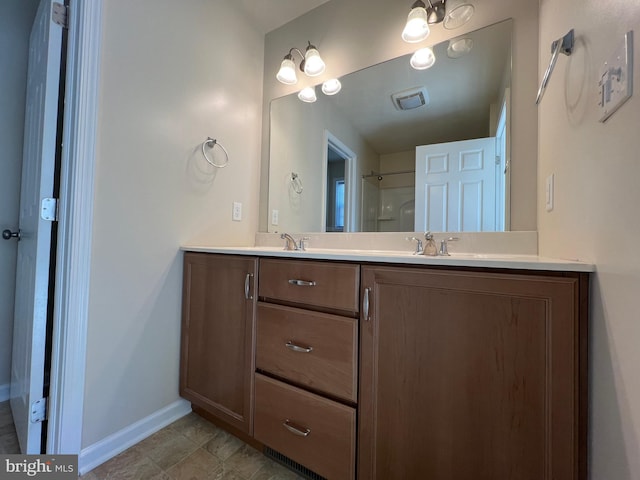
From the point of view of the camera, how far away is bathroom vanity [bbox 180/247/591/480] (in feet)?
2.18

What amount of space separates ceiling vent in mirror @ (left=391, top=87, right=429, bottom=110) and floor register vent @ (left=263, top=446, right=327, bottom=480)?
5.79 ft

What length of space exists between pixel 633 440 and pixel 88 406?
167cm

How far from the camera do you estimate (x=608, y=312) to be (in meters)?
0.57

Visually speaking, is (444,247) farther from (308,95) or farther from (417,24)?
(308,95)

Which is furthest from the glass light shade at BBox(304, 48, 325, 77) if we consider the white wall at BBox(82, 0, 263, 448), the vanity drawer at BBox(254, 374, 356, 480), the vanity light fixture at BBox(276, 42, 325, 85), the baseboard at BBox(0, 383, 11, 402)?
the baseboard at BBox(0, 383, 11, 402)

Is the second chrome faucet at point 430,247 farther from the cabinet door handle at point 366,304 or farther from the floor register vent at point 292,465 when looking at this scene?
the floor register vent at point 292,465

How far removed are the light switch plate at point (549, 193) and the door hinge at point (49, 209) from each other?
187cm

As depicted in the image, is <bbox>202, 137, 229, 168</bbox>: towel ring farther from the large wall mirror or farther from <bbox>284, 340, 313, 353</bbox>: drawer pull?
<bbox>284, 340, 313, 353</bbox>: drawer pull

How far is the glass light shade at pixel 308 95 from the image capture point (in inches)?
70.9

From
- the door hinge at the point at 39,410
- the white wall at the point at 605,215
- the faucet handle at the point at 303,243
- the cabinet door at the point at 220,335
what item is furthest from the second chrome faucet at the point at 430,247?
the door hinge at the point at 39,410

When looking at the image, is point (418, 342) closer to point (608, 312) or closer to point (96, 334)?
point (608, 312)

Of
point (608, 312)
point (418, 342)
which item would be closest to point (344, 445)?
point (418, 342)

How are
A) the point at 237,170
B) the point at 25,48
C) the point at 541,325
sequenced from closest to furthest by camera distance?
the point at 541,325, the point at 25,48, the point at 237,170

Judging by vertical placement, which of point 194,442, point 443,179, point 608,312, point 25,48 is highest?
point 25,48
